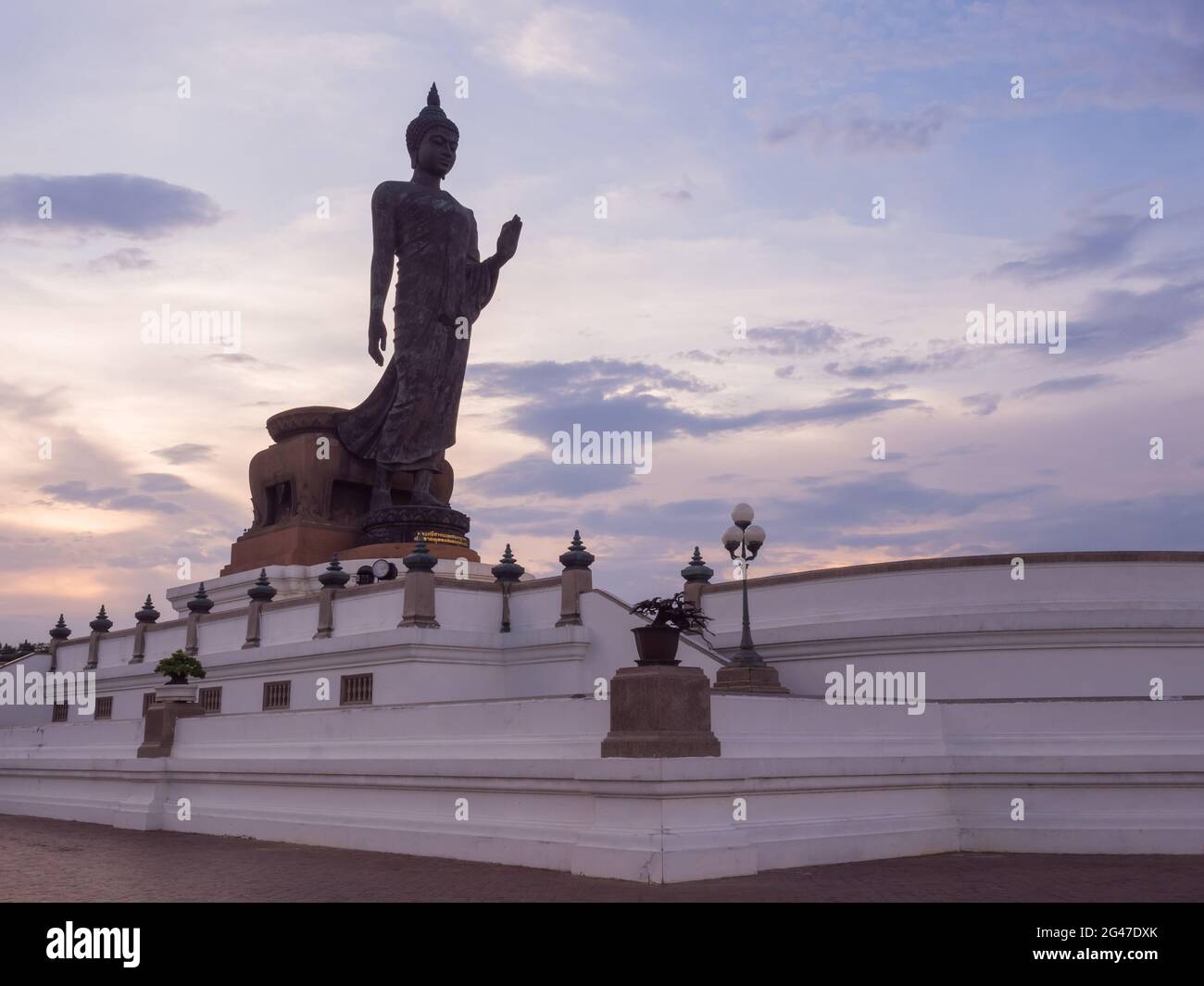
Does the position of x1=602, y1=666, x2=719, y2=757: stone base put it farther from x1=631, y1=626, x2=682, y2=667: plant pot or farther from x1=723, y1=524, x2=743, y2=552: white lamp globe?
x1=723, y1=524, x2=743, y2=552: white lamp globe

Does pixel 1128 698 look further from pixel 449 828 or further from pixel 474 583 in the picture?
pixel 474 583

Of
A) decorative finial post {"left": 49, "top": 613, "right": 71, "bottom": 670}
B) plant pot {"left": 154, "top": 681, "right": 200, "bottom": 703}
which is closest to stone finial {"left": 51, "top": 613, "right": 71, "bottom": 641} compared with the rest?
decorative finial post {"left": 49, "top": 613, "right": 71, "bottom": 670}

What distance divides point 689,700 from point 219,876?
235 inches

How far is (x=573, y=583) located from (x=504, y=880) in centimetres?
1124

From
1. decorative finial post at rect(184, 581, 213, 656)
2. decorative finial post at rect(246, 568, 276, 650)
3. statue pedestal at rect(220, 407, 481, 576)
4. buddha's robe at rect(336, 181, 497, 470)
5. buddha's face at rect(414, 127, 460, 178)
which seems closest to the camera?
decorative finial post at rect(246, 568, 276, 650)

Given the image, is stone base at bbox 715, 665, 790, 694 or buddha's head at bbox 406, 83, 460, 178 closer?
stone base at bbox 715, 665, 790, 694

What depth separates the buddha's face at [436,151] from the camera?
34.2 meters

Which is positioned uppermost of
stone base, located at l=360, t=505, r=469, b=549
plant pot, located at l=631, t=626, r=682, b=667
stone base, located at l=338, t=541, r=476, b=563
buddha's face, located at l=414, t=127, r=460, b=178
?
buddha's face, located at l=414, t=127, r=460, b=178

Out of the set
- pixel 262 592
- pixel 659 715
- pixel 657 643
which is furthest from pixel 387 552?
pixel 659 715

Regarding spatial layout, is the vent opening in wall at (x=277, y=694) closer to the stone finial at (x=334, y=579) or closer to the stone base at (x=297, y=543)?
the stone finial at (x=334, y=579)

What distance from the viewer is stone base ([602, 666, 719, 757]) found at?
14.0 meters

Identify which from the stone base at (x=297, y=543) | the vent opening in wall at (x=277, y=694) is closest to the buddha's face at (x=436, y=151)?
the stone base at (x=297, y=543)

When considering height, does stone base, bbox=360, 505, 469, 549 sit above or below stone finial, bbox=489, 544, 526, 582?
above

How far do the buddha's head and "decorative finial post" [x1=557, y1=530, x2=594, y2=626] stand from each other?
555 inches
